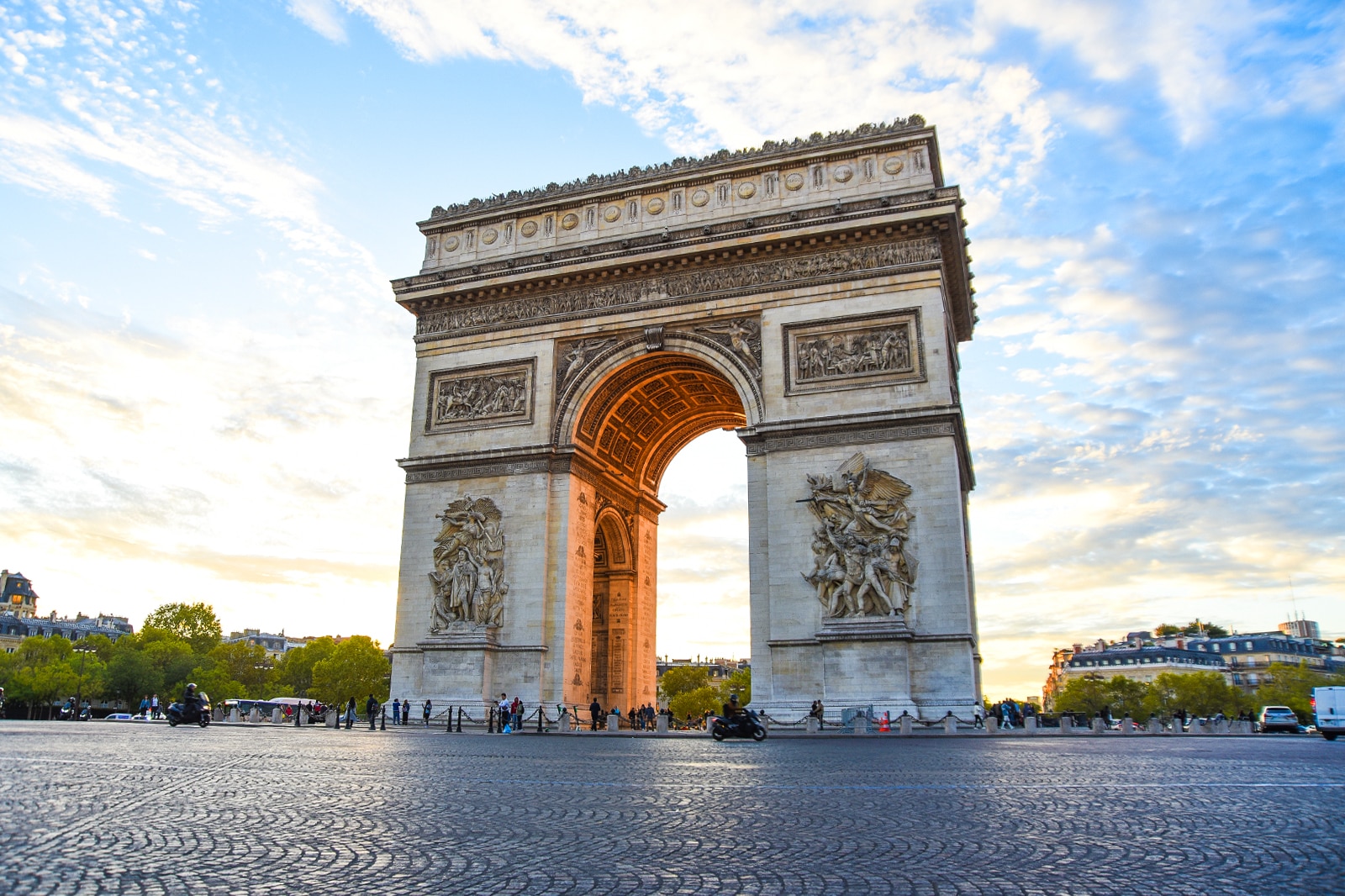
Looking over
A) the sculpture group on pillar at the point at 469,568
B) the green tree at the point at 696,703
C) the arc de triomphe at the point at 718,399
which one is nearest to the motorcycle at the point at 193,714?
the arc de triomphe at the point at 718,399

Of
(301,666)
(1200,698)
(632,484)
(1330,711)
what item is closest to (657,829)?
(1330,711)

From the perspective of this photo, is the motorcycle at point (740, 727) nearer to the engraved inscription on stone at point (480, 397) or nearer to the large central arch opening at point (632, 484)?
the large central arch opening at point (632, 484)

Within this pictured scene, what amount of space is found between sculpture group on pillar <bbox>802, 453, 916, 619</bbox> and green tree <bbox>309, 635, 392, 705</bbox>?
181 feet

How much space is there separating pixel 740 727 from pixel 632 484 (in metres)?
12.5

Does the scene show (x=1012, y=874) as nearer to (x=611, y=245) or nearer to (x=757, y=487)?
(x=757, y=487)

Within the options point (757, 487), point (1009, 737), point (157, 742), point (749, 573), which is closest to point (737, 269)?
point (757, 487)

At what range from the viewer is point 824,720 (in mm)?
19656

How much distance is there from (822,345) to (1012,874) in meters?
19.9

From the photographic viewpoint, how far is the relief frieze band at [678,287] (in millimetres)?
22672

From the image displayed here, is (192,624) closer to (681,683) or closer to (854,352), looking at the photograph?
(681,683)

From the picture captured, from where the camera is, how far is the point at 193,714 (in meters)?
22.7

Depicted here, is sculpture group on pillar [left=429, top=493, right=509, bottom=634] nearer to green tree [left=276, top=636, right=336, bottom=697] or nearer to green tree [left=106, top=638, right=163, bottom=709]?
green tree [left=106, top=638, right=163, bottom=709]

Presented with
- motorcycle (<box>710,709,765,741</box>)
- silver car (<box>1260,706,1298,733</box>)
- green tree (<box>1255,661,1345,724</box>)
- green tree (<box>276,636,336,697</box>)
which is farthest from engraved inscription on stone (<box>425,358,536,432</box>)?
green tree (<box>1255,661,1345,724</box>)

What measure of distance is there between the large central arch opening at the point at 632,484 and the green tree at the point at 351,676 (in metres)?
46.2
